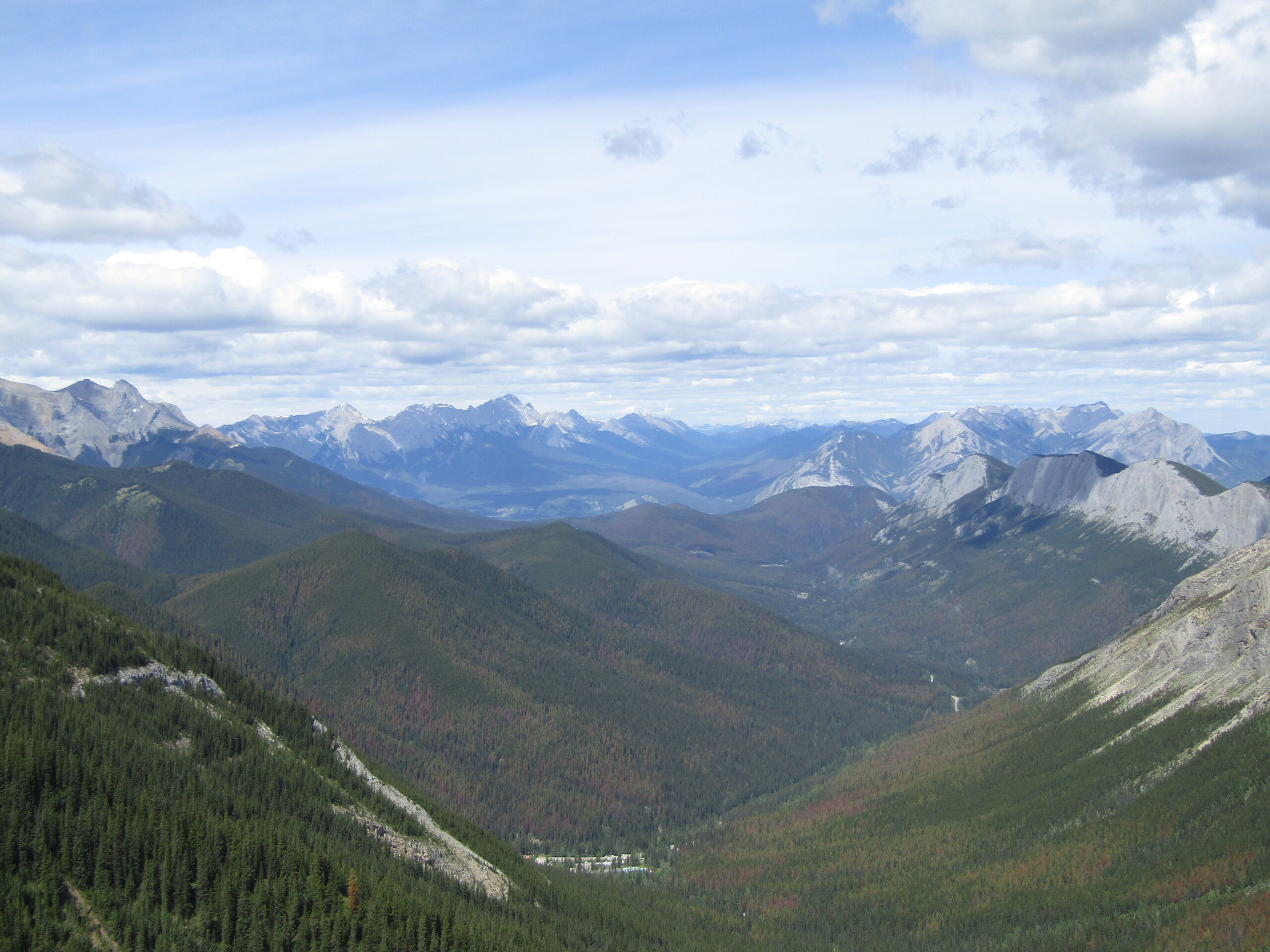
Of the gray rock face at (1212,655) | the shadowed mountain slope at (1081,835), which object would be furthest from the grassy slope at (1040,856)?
the gray rock face at (1212,655)

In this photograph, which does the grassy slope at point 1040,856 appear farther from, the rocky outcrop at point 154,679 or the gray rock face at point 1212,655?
the rocky outcrop at point 154,679

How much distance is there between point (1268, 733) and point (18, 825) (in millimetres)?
155648

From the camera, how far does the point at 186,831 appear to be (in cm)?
8025

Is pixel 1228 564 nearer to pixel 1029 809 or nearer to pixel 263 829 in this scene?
pixel 1029 809

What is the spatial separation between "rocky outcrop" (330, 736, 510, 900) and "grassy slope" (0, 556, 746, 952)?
283 centimetres

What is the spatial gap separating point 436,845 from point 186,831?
38.0m

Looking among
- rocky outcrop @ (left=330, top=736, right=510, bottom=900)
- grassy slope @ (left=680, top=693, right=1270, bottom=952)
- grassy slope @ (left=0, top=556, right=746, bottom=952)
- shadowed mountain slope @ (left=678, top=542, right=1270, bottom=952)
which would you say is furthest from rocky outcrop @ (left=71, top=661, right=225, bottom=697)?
shadowed mountain slope @ (left=678, top=542, right=1270, bottom=952)

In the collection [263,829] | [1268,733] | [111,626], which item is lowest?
[1268,733]

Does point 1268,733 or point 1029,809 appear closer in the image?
point 1268,733

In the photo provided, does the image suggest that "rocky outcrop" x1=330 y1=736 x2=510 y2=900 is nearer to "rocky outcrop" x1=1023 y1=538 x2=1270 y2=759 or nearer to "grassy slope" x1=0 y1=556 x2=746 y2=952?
"grassy slope" x1=0 y1=556 x2=746 y2=952

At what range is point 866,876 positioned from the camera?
151 m

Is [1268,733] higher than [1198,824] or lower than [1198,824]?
higher

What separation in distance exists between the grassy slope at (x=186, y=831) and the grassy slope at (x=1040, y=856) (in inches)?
1092

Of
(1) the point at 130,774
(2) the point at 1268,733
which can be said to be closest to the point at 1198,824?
(2) the point at 1268,733
